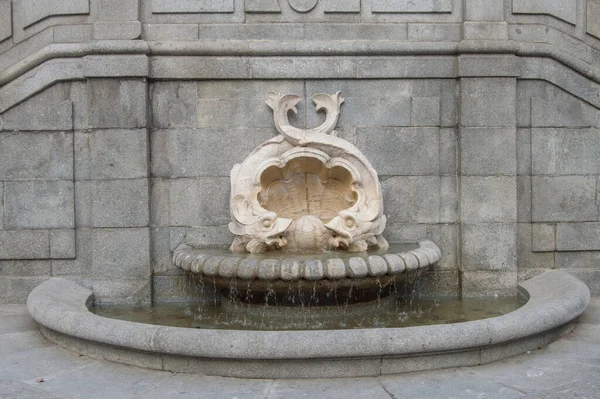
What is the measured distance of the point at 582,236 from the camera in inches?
306

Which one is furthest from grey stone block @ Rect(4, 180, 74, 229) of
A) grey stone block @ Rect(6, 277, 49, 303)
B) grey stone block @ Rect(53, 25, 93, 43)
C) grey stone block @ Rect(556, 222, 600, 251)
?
grey stone block @ Rect(556, 222, 600, 251)

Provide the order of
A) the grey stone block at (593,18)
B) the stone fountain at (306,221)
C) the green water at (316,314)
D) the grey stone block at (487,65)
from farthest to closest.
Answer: the grey stone block at (593,18) < the grey stone block at (487,65) < the green water at (316,314) < the stone fountain at (306,221)

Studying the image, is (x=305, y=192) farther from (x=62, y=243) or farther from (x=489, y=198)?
(x=62, y=243)

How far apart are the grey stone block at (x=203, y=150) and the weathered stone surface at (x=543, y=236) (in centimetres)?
334

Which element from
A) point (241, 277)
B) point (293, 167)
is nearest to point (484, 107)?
point (293, 167)

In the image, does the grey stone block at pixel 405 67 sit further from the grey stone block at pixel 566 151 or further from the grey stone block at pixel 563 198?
the grey stone block at pixel 563 198

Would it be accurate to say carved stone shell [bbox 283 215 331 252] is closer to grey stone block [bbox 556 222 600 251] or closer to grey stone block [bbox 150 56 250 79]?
grey stone block [bbox 150 56 250 79]

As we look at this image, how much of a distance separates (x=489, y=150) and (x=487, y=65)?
97cm

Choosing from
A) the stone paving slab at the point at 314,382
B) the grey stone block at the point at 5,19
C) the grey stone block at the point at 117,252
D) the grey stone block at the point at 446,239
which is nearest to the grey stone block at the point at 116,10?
the grey stone block at the point at 5,19

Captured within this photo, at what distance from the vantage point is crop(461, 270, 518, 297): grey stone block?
7.48 meters

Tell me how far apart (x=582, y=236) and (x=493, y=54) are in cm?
243

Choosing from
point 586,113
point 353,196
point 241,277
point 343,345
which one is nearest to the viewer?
point 343,345

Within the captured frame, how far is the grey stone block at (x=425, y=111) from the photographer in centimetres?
758

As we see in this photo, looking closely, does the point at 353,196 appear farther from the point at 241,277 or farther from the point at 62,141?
the point at 62,141
